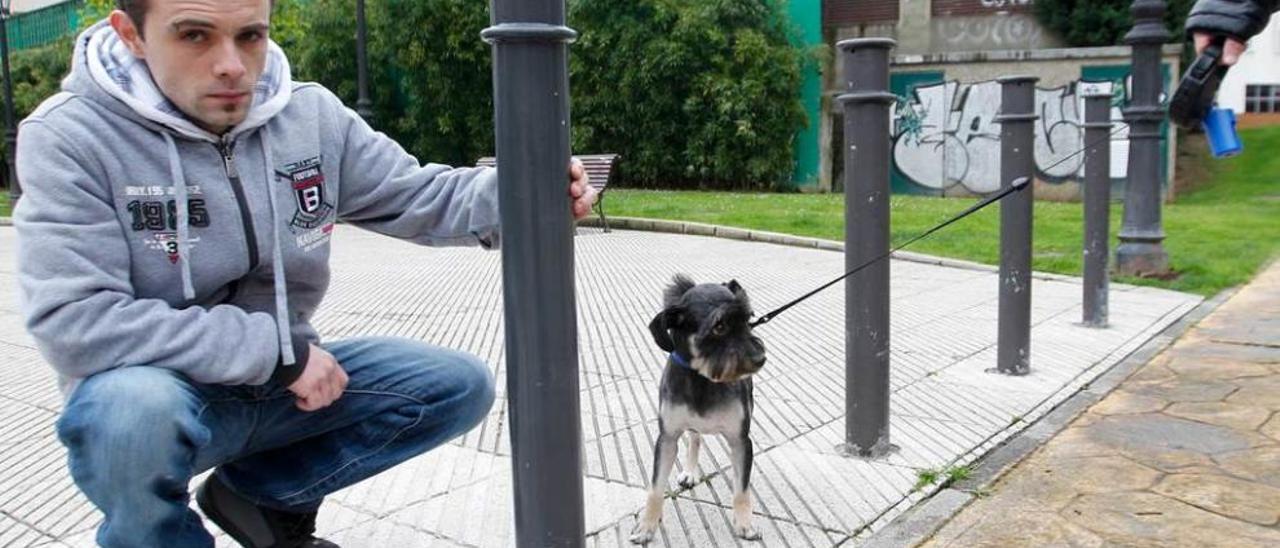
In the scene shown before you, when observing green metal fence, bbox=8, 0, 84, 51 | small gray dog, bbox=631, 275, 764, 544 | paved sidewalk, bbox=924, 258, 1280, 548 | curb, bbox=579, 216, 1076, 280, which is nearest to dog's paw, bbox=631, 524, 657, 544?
small gray dog, bbox=631, 275, 764, 544

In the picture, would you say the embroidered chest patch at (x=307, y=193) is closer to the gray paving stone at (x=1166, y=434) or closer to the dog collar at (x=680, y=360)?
the dog collar at (x=680, y=360)

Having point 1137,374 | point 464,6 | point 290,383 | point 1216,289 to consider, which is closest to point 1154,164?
point 1216,289

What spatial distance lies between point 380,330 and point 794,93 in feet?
47.3

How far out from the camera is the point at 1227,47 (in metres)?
3.09

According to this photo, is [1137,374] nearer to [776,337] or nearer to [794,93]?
[776,337]

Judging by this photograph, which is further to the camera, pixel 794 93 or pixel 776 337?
pixel 794 93

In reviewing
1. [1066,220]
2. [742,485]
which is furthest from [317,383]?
[1066,220]

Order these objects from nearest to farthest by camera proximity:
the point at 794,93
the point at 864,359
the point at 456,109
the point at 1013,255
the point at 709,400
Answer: the point at 709,400
the point at 864,359
the point at 1013,255
the point at 794,93
the point at 456,109

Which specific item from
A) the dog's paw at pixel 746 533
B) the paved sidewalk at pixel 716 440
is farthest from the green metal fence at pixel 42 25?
the dog's paw at pixel 746 533

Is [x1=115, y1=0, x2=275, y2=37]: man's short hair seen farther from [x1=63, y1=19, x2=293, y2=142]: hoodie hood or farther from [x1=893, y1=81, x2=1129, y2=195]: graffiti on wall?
[x1=893, y1=81, x2=1129, y2=195]: graffiti on wall

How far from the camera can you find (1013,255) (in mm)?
4785

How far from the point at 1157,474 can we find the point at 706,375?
1.88m

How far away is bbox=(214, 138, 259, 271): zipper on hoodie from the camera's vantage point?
2203 mm

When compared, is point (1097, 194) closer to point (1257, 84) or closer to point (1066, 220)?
point (1066, 220)
